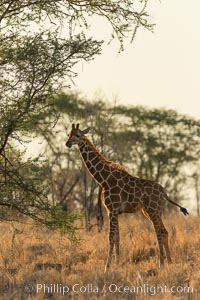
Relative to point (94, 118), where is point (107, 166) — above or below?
below

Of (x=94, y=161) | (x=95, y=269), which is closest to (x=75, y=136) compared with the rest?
(x=94, y=161)

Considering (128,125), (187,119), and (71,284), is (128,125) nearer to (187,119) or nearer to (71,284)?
(187,119)

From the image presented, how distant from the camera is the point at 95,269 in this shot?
12289mm

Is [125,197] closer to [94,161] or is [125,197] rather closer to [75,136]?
[94,161]

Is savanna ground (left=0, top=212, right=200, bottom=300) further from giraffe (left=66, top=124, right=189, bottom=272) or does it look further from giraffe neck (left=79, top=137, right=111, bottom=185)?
giraffe neck (left=79, top=137, right=111, bottom=185)

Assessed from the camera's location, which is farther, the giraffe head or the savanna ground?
the giraffe head

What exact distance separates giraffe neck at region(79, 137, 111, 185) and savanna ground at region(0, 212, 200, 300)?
1.02 meters

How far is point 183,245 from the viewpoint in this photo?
47.6 ft

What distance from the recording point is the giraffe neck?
44.0 feet

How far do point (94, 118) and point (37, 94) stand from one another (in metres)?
15.3

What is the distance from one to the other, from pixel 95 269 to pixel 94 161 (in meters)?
1.90

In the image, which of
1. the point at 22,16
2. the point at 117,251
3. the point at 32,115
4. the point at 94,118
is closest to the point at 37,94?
the point at 32,115

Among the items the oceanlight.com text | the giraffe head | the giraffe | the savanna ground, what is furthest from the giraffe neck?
the oceanlight.com text

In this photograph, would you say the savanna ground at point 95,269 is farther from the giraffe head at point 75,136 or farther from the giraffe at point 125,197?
the giraffe head at point 75,136
